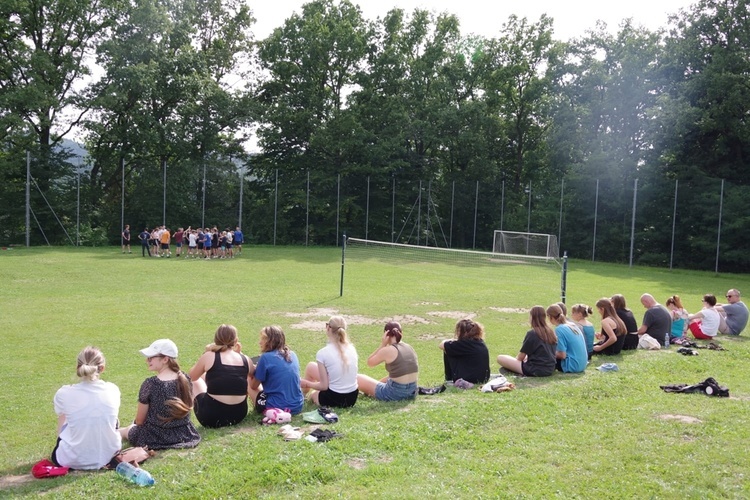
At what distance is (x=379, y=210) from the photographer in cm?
4609

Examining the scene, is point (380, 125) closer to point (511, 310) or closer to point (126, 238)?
point (126, 238)

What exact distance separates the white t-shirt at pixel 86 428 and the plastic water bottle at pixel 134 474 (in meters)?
0.35

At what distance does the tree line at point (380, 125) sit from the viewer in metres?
36.8

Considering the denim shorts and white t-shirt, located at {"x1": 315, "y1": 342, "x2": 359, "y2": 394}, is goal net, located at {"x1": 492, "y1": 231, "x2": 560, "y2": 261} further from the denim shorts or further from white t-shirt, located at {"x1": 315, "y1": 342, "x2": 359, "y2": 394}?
white t-shirt, located at {"x1": 315, "y1": 342, "x2": 359, "y2": 394}

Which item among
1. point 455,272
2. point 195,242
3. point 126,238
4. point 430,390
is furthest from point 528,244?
point 430,390

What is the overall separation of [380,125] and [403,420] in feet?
136

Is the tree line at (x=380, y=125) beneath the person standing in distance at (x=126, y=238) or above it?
above

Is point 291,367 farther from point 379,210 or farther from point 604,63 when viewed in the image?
point 604,63

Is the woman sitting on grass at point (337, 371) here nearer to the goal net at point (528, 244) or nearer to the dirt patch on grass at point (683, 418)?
the dirt patch on grass at point (683, 418)

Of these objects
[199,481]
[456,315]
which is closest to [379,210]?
[456,315]

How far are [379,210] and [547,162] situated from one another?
12899mm

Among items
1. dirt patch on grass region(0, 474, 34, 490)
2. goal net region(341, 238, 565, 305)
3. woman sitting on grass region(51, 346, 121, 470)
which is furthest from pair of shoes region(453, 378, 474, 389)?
goal net region(341, 238, 565, 305)

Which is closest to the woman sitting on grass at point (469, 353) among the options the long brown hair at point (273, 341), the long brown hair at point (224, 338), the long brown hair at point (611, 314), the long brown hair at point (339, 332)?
the long brown hair at point (339, 332)

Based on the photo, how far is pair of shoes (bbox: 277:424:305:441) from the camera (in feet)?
20.7
